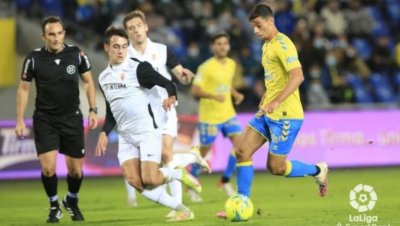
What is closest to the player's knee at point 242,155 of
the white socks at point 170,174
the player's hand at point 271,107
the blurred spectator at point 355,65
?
the white socks at point 170,174

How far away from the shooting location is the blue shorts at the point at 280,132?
1041cm

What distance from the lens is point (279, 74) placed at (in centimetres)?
1038

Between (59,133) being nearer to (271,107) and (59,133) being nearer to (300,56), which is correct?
(271,107)

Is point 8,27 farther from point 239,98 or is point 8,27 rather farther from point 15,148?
point 239,98

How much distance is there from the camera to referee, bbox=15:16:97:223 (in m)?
11.2

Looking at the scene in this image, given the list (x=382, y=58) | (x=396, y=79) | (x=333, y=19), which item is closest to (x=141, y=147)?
(x=396, y=79)

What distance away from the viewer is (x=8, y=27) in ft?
72.1

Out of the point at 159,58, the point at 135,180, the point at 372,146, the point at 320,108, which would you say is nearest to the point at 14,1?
the point at 320,108

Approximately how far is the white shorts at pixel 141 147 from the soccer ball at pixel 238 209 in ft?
3.27

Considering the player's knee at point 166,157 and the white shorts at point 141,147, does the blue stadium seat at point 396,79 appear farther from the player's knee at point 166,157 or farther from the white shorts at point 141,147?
the white shorts at point 141,147

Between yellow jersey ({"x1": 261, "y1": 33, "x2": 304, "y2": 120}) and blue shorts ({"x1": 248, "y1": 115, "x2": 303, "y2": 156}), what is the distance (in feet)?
0.18

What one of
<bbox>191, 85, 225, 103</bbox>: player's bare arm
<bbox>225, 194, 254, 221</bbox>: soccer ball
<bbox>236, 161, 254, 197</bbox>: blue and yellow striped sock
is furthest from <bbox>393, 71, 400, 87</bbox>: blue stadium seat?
<bbox>225, 194, 254, 221</bbox>: soccer ball

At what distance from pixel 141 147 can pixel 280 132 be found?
1.58 m

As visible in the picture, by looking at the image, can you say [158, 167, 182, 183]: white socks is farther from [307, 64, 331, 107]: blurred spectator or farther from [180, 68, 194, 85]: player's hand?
[307, 64, 331, 107]: blurred spectator
